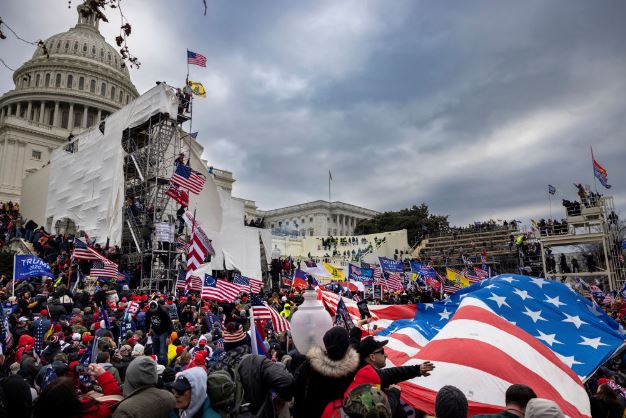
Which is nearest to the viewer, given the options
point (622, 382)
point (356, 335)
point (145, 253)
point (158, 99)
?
point (356, 335)

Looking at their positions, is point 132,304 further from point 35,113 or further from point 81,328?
point 35,113

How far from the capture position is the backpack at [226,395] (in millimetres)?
3244

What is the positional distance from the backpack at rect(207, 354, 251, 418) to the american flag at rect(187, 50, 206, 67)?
25700 mm

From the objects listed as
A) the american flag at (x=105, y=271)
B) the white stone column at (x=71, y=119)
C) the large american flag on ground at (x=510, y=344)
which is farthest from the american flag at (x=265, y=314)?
the white stone column at (x=71, y=119)

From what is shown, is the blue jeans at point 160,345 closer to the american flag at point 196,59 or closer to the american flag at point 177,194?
the american flag at point 177,194

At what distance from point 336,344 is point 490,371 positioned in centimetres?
255

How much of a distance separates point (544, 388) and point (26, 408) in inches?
192

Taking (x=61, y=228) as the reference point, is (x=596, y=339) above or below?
below

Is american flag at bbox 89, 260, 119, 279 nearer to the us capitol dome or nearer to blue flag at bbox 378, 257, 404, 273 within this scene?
blue flag at bbox 378, 257, 404, 273

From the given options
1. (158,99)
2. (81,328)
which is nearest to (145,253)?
(158,99)

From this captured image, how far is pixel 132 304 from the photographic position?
12383 millimetres

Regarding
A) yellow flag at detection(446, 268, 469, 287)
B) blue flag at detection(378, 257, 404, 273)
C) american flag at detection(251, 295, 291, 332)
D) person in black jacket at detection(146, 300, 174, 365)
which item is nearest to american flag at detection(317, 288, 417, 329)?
american flag at detection(251, 295, 291, 332)

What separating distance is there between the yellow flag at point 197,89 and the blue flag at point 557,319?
23.9 m

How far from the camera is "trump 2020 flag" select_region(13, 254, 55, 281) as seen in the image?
12211 mm
